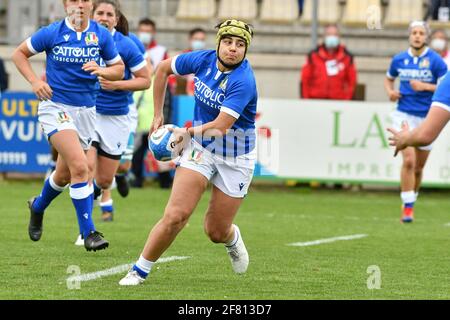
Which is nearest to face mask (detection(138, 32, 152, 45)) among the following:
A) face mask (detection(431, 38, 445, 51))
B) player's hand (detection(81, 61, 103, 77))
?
face mask (detection(431, 38, 445, 51))

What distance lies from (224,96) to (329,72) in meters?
11.0

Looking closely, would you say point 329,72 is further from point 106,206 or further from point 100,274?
point 100,274

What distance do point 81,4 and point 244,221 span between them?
490 centimetres

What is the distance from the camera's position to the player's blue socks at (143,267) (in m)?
8.40

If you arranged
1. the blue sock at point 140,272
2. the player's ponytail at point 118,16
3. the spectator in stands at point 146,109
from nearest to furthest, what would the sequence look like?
the blue sock at point 140,272 < the player's ponytail at point 118,16 < the spectator in stands at point 146,109

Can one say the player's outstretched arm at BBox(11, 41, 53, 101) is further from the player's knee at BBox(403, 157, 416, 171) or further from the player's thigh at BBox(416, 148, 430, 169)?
the player's thigh at BBox(416, 148, 430, 169)

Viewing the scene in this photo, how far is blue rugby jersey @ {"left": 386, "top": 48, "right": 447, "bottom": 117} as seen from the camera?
50.4ft

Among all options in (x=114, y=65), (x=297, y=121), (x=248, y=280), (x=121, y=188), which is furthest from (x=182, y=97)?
(x=248, y=280)

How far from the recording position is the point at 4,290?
8094 millimetres

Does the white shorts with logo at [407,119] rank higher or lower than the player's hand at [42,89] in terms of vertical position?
lower

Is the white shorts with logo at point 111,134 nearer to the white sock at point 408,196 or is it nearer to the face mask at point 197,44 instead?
the white sock at point 408,196

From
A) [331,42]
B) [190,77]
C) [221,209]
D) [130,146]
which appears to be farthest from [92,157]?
[190,77]

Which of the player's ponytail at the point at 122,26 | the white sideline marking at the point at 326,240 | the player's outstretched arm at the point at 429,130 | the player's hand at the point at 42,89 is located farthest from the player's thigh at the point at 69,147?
the player's outstretched arm at the point at 429,130

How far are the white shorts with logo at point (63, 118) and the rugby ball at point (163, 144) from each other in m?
2.20
